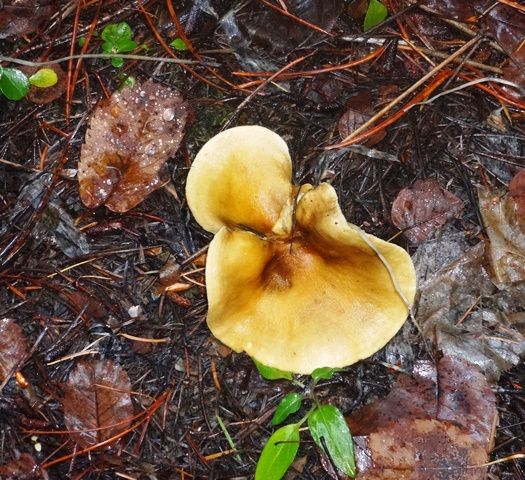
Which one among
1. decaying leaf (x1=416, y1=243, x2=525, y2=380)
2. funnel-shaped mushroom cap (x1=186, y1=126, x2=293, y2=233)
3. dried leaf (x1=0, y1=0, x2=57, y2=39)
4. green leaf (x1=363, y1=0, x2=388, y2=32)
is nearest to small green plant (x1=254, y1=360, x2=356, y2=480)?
decaying leaf (x1=416, y1=243, x2=525, y2=380)

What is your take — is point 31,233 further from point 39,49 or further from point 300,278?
point 300,278

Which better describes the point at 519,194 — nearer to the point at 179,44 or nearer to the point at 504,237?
the point at 504,237

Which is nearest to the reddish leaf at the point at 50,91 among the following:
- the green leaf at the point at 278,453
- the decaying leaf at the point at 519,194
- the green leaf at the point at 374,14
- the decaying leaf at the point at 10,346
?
the decaying leaf at the point at 10,346

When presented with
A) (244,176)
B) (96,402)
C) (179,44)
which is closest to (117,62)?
(179,44)

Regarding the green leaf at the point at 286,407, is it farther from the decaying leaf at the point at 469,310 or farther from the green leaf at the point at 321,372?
the decaying leaf at the point at 469,310

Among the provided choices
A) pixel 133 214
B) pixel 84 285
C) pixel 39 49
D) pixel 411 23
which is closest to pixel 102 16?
pixel 39 49

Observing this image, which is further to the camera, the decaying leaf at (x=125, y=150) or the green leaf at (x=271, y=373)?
the decaying leaf at (x=125, y=150)
